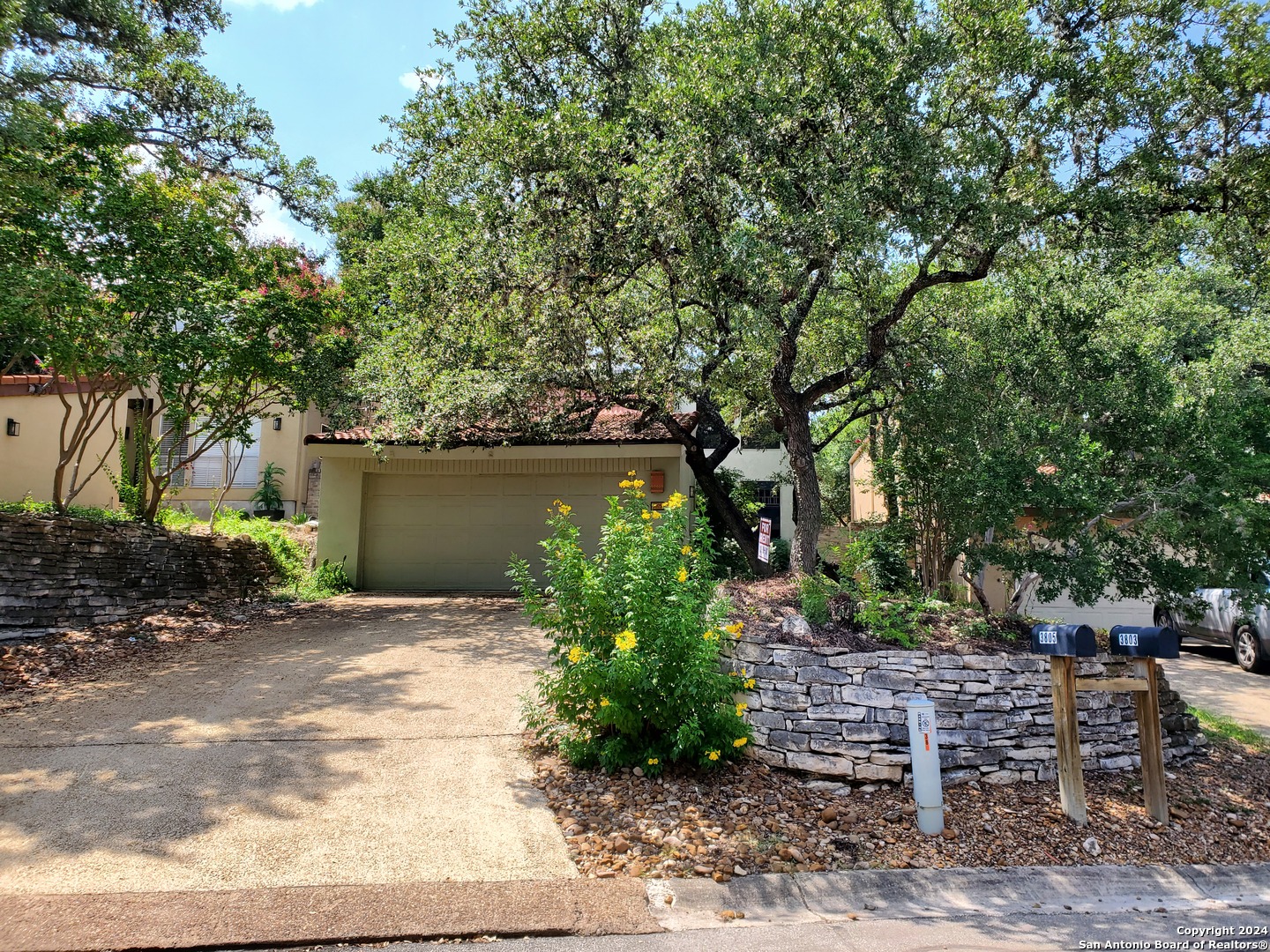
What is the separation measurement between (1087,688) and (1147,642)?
64cm

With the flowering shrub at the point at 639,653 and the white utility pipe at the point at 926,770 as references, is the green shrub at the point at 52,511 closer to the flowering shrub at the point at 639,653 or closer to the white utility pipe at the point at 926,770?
the flowering shrub at the point at 639,653

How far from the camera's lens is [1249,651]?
10602mm

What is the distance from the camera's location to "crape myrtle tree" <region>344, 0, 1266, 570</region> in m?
6.67

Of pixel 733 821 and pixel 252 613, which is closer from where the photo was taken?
pixel 733 821

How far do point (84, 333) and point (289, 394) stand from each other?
3.51 metres

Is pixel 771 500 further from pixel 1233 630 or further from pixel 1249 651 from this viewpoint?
pixel 1249 651

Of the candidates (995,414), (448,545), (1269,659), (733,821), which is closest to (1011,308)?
(995,414)

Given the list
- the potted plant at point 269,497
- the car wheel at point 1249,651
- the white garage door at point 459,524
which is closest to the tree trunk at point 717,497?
the white garage door at point 459,524

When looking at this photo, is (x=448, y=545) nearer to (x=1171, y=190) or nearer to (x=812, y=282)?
(x=812, y=282)

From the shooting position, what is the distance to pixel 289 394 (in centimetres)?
1155

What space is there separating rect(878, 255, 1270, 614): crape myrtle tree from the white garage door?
23.3ft

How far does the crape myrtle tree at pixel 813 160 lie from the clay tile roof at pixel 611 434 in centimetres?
367

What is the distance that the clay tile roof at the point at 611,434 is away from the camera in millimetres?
12555

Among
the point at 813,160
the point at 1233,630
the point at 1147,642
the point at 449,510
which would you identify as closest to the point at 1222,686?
the point at 1233,630
